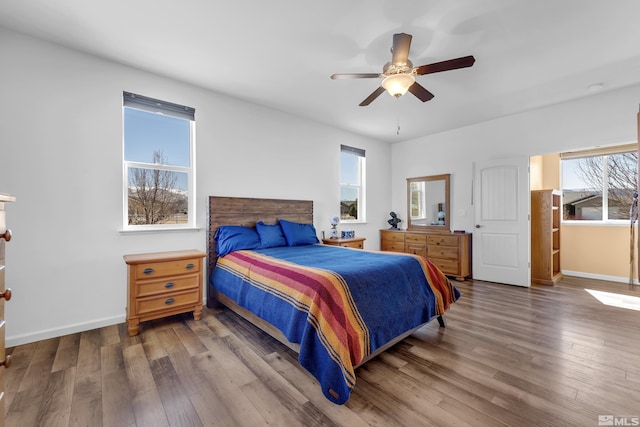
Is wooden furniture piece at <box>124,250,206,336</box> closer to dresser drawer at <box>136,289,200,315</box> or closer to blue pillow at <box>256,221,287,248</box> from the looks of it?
dresser drawer at <box>136,289,200,315</box>

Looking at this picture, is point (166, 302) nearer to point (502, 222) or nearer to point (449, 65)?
point (449, 65)

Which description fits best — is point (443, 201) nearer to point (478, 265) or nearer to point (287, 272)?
point (478, 265)

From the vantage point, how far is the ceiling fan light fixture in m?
2.31

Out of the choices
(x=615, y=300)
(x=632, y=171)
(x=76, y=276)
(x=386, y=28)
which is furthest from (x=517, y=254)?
(x=76, y=276)

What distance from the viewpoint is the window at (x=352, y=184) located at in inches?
205

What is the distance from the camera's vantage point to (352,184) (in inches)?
212

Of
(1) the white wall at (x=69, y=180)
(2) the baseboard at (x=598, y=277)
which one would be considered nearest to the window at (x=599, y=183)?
(2) the baseboard at (x=598, y=277)

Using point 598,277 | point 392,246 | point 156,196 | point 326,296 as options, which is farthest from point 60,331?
point 598,277

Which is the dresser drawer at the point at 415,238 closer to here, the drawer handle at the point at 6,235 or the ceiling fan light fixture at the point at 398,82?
the ceiling fan light fixture at the point at 398,82

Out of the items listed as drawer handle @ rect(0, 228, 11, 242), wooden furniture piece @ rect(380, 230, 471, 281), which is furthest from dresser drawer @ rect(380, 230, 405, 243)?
drawer handle @ rect(0, 228, 11, 242)

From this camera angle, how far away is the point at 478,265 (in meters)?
4.62

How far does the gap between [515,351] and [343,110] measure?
11.5ft

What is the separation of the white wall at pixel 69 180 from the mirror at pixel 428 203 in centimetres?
388

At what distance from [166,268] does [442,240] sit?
166 inches
